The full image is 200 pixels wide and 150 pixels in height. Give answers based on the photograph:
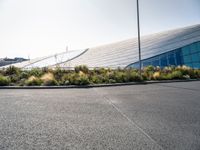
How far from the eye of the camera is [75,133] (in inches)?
129

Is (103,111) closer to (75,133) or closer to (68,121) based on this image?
(68,121)

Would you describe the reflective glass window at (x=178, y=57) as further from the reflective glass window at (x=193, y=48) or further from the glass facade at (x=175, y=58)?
the reflective glass window at (x=193, y=48)

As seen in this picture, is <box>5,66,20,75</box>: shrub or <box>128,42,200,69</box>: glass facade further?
<box>128,42,200,69</box>: glass facade

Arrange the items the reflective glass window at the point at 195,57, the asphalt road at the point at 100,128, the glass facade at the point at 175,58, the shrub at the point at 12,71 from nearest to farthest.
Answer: the asphalt road at the point at 100,128, the shrub at the point at 12,71, the reflective glass window at the point at 195,57, the glass facade at the point at 175,58

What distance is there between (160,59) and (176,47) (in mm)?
3126

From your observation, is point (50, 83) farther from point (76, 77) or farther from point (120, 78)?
point (120, 78)

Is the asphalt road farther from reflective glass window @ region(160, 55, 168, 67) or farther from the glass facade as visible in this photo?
reflective glass window @ region(160, 55, 168, 67)

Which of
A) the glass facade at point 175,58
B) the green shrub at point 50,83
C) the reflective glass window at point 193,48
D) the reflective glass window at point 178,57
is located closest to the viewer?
the green shrub at point 50,83

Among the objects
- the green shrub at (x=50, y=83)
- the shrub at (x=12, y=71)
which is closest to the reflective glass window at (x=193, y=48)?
the green shrub at (x=50, y=83)

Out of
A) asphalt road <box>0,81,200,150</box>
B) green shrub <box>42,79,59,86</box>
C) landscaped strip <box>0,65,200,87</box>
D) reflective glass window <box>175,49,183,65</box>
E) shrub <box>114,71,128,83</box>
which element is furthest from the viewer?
reflective glass window <box>175,49,183,65</box>

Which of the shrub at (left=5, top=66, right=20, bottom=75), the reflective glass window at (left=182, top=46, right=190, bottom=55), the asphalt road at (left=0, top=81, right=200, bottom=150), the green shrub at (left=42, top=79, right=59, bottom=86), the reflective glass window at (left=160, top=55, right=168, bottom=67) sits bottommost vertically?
the asphalt road at (left=0, top=81, right=200, bottom=150)

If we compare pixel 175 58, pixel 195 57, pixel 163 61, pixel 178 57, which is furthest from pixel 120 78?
pixel 195 57

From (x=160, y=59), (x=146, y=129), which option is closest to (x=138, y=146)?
(x=146, y=129)

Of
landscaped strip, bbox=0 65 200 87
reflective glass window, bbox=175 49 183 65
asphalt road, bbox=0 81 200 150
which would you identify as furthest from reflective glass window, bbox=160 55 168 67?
asphalt road, bbox=0 81 200 150
